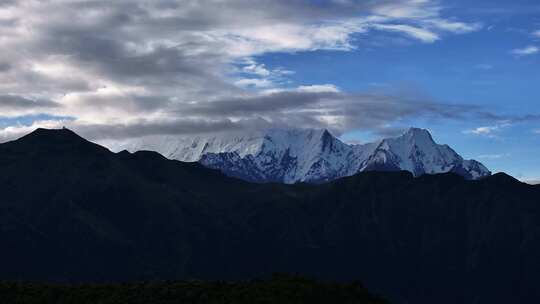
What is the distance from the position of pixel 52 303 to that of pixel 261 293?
3320 centimetres

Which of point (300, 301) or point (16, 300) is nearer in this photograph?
point (300, 301)

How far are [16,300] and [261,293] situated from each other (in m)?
39.4

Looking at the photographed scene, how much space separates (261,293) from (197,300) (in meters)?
9.90

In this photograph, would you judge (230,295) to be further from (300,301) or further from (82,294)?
(82,294)

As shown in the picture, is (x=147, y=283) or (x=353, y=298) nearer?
(x=353, y=298)

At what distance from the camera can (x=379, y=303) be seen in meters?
129

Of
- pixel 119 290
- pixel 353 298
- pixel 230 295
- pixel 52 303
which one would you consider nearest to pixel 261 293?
pixel 230 295

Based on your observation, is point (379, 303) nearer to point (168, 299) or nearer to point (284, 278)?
point (284, 278)

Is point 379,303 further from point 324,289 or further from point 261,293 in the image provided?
point 261,293

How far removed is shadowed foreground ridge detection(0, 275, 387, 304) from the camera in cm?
12725

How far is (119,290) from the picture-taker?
136125mm

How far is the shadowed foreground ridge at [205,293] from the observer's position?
12725cm

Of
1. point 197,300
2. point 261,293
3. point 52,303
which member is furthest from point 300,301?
point 52,303

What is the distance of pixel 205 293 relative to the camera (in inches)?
5118
